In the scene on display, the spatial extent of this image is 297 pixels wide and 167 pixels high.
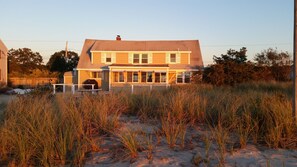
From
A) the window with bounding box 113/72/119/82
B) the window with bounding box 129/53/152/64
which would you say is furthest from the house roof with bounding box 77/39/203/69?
the window with bounding box 113/72/119/82

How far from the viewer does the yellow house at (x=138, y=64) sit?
3641 cm

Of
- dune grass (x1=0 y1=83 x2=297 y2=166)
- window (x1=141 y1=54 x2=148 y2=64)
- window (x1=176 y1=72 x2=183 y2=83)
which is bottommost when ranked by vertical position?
dune grass (x1=0 y1=83 x2=297 y2=166)

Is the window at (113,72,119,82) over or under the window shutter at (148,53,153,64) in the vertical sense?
under

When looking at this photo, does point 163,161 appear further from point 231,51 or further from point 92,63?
point 92,63

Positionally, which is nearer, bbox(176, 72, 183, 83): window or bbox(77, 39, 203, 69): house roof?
bbox(176, 72, 183, 83): window

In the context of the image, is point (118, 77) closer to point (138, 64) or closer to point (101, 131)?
point (138, 64)

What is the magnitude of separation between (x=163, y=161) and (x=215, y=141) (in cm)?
135

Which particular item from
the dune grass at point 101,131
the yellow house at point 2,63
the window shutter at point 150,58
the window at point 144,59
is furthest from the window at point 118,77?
the dune grass at point 101,131

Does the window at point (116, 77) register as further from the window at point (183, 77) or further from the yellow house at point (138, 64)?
the window at point (183, 77)

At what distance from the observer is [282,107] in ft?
23.1

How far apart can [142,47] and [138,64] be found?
2.59 meters

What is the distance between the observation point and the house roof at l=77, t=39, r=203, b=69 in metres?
37.9

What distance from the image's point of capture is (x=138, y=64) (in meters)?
37.8

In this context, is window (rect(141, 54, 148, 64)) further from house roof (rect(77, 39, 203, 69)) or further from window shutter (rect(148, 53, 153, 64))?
house roof (rect(77, 39, 203, 69))
